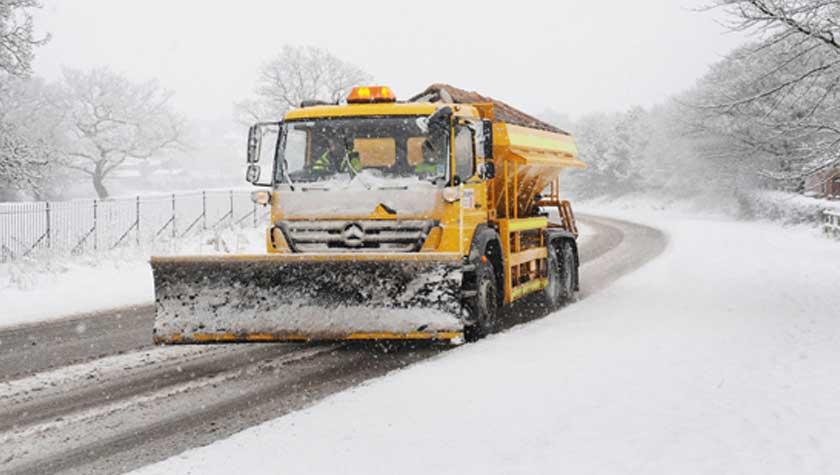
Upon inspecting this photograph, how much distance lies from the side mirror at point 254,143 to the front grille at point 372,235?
41.8 inches

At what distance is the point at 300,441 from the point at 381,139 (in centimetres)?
415

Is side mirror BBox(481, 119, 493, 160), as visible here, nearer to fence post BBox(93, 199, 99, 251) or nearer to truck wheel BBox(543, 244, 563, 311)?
truck wheel BBox(543, 244, 563, 311)

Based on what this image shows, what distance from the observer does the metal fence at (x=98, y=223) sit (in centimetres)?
2014

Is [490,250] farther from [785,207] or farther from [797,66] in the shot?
[785,207]

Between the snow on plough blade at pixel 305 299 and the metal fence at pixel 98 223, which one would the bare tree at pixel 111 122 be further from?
the snow on plough blade at pixel 305 299

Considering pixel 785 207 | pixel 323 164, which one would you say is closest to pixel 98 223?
pixel 323 164

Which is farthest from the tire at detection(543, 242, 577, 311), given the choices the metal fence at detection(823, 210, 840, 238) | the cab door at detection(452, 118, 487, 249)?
the metal fence at detection(823, 210, 840, 238)

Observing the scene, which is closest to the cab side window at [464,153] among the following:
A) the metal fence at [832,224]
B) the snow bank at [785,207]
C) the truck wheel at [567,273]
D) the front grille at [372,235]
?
the front grille at [372,235]

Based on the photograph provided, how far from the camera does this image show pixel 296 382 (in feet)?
22.9

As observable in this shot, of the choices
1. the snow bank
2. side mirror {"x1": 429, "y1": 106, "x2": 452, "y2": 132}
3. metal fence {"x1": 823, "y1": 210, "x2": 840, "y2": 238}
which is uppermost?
side mirror {"x1": 429, "y1": 106, "x2": 452, "y2": 132}

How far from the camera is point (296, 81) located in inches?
2212

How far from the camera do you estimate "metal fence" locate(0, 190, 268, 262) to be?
20.1 meters

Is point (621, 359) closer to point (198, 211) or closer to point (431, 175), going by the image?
point (431, 175)

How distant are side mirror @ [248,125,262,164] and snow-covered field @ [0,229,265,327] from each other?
1764mm
